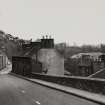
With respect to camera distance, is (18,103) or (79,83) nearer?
(18,103)

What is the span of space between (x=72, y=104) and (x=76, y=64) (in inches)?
2771

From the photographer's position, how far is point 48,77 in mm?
27406

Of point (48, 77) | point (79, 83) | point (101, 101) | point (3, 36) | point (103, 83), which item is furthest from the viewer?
point (3, 36)

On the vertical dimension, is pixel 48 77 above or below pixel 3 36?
Result: below

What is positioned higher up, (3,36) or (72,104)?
(3,36)

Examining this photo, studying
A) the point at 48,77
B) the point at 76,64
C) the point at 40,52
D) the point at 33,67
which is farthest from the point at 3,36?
the point at 48,77

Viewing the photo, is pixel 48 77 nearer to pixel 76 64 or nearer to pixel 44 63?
pixel 44 63

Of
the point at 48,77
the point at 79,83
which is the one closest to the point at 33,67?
the point at 48,77

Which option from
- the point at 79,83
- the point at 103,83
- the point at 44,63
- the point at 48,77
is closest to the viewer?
the point at 103,83

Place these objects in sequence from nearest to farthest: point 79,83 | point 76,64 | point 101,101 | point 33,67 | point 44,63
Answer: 1. point 101,101
2. point 79,83
3. point 33,67
4. point 44,63
5. point 76,64

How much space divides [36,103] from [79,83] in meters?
6.20

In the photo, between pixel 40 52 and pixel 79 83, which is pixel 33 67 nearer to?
pixel 40 52

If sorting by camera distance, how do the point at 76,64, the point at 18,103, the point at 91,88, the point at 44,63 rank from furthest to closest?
the point at 76,64 < the point at 44,63 < the point at 91,88 < the point at 18,103

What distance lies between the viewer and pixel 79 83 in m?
17.8
